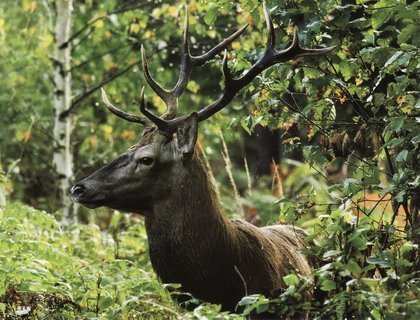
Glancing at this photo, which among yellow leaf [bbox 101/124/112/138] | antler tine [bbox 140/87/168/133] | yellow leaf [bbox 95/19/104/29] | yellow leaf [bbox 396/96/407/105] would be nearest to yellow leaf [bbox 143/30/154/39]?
yellow leaf [bbox 95/19/104/29]

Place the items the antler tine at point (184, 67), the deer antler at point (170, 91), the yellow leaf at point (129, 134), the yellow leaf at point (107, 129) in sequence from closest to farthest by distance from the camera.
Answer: the deer antler at point (170, 91)
the antler tine at point (184, 67)
the yellow leaf at point (107, 129)
the yellow leaf at point (129, 134)

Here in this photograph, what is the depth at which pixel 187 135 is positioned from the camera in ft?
21.3

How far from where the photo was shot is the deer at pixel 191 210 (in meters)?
6.14

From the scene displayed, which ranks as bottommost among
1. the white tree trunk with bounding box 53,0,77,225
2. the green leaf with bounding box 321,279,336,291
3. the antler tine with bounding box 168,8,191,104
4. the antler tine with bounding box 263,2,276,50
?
the green leaf with bounding box 321,279,336,291

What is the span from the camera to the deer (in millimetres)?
6137

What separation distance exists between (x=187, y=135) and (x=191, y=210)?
0.52 m

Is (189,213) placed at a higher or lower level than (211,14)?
lower

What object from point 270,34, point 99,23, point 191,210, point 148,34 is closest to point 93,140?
point 148,34

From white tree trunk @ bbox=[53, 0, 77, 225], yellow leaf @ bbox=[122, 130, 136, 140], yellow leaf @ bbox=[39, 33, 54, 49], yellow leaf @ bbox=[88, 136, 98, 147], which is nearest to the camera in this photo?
Answer: white tree trunk @ bbox=[53, 0, 77, 225]

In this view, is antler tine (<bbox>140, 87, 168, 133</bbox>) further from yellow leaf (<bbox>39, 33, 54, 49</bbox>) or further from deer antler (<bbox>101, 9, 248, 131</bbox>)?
yellow leaf (<bbox>39, 33, 54, 49</bbox>)

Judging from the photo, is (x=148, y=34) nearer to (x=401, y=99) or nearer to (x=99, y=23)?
(x=99, y=23)

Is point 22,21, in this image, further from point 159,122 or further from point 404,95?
point 404,95

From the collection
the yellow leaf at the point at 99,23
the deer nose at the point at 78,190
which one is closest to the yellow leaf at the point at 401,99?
the deer nose at the point at 78,190

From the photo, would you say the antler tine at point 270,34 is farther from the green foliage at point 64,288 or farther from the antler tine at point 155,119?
the green foliage at point 64,288
